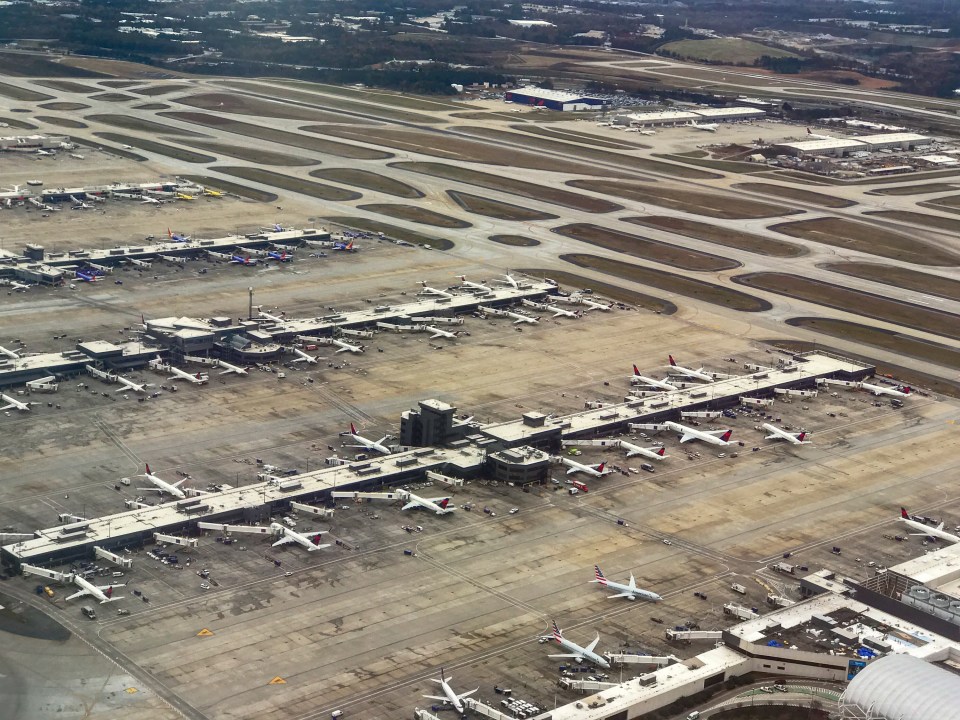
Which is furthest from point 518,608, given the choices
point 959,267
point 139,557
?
point 959,267

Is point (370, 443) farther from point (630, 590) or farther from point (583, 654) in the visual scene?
point (583, 654)

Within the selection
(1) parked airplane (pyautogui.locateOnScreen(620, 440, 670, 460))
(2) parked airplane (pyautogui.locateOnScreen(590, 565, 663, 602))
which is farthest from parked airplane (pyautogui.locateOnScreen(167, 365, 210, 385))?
(2) parked airplane (pyautogui.locateOnScreen(590, 565, 663, 602))

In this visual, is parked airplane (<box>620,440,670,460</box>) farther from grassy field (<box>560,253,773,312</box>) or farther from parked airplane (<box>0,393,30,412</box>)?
grassy field (<box>560,253,773,312</box>)

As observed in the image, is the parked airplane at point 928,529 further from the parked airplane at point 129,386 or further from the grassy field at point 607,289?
the parked airplane at point 129,386

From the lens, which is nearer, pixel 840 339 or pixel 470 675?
A: pixel 470 675

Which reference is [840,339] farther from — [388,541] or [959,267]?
[388,541]

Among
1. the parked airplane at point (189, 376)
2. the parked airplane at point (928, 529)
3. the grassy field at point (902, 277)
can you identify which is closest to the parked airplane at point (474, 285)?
the parked airplane at point (189, 376)
